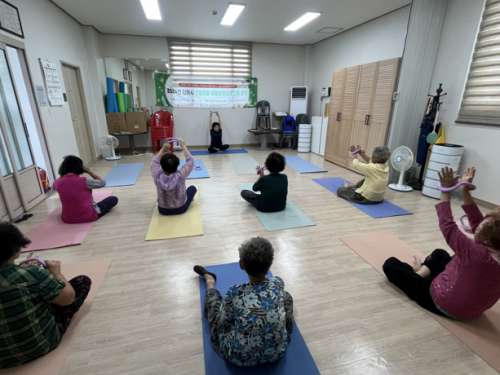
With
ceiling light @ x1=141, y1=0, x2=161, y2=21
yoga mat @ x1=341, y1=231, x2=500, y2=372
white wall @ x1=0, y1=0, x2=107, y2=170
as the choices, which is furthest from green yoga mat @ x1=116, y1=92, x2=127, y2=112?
yoga mat @ x1=341, y1=231, x2=500, y2=372

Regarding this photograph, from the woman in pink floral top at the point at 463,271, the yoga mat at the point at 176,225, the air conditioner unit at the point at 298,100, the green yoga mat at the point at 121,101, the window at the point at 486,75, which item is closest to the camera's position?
the woman in pink floral top at the point at 463,271

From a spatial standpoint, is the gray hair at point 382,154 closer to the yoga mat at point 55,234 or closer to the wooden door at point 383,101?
the wooden door at point 383,101

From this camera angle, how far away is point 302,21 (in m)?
5.23

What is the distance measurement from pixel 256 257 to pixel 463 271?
126cm

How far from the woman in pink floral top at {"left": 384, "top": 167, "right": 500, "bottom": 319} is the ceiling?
13.5 feet

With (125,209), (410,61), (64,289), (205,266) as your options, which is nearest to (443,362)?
(205,266)

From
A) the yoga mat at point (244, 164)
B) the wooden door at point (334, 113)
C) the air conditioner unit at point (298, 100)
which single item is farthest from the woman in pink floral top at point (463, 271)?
the air conditioner unit at point (298, 100)

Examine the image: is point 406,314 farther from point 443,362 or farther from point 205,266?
point 205,266

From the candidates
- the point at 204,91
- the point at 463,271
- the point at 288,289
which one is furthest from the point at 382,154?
the point at 204,91

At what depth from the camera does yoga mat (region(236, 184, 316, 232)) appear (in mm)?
2936

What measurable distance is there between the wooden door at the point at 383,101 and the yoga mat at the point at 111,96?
5.81 metres

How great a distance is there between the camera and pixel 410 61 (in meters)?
3.93

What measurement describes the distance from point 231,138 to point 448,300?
657 cm

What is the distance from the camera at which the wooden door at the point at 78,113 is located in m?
4.97
